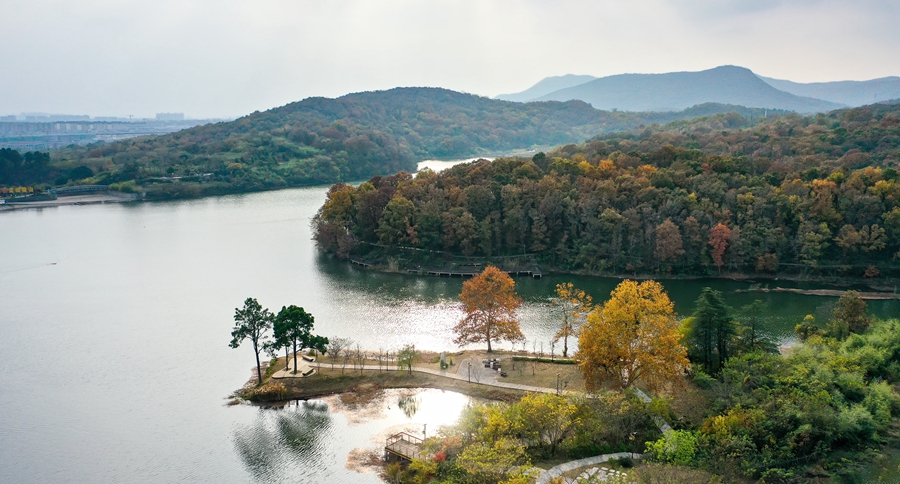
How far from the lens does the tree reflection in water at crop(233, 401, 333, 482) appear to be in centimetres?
2006

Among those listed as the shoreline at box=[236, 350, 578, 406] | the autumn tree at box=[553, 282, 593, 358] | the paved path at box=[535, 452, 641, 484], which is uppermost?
the autumn tree at box=[553, 282, 593, 358]

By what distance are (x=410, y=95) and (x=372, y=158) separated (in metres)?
69.8

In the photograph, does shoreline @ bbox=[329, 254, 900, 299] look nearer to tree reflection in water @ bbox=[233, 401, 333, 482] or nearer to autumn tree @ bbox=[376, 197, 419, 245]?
autumn tree @ bbox=[376, 197, 419, 245]

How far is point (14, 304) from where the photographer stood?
36.1 meters

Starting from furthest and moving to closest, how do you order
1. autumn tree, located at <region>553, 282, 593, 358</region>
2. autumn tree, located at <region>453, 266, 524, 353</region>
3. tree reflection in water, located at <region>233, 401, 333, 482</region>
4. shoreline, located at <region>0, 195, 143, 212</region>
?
shoreline, located at <region>0, 195, 143, 212</region> → autumn tree, located at <region>453, 266, 524, 353</region> → autumn tree, located at <region>553, 282, 593, 358</region> → tree reflection in water, located at <region>233, 401, 333, 482</region>

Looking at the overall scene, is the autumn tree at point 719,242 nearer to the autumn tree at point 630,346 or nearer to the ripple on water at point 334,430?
the autumn tree at point 630,346

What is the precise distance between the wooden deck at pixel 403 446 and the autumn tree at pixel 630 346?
20.7 ft

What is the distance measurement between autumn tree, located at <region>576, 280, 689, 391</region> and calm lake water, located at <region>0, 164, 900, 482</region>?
7.10m

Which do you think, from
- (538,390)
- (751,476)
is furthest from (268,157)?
(751,476)

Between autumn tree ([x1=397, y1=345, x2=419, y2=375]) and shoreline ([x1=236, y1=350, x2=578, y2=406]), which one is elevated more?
autumn tree ([x1=397, y1=345, x2=419, y2=375])

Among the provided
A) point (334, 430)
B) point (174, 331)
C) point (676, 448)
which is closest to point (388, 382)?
point (334, 430)

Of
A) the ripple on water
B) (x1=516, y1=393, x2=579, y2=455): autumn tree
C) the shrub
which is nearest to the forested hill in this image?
the ripple on water

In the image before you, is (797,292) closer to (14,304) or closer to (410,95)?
(14,304)

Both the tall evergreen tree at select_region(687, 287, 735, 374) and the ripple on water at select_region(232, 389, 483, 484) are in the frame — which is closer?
the ripple on water at select_region(232, 389, 483, 484)
